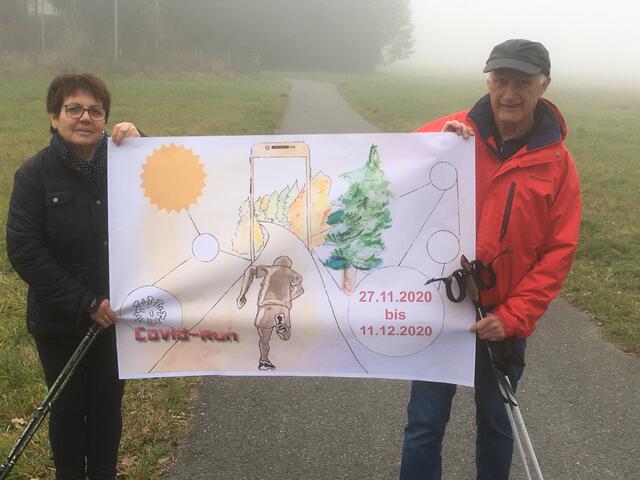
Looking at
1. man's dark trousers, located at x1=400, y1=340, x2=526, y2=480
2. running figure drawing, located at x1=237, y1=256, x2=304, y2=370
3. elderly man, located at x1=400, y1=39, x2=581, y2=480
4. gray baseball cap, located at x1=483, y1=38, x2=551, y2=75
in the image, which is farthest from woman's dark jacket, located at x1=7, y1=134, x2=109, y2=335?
gray baseball cap, located at x1=483, y1=38, x2=551, y2=75

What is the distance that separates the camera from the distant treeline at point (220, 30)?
147 ft

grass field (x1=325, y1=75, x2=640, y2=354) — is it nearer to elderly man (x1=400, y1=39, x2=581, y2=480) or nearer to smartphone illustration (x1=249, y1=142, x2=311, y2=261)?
elderly man (x1=400, y1=39, x2=581, y2=480)

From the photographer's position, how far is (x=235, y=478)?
3.04 metres

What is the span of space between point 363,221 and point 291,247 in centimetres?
32

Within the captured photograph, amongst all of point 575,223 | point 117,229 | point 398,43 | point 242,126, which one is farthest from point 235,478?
point 398,43

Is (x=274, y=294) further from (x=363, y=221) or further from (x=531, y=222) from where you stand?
(x=531, y=222)

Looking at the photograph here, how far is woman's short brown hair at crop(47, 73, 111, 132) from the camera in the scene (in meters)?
2.39

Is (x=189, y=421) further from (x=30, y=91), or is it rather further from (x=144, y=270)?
(x=30, y=91)

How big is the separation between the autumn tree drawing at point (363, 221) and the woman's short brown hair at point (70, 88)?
1052 mm

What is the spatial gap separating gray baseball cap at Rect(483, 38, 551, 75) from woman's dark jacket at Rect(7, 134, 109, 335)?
166 cm

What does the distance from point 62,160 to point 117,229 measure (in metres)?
0.34

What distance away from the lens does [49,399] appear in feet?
7.70

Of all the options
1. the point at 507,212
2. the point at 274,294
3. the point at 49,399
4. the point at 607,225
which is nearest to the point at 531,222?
the point at 507,212

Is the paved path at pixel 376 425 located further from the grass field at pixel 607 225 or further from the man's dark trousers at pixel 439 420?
the grass field at pixel 607 225
